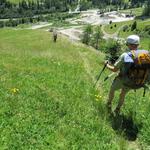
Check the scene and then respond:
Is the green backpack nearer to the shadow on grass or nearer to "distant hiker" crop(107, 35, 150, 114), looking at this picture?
Result: "distant hiker" crop(107, 35, 150, 114)

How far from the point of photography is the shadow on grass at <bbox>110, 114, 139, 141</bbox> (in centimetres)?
1282

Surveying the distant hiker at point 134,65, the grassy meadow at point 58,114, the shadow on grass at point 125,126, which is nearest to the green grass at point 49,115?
the grassy meadow at point 58,114

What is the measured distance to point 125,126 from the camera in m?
13.5

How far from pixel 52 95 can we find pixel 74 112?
1.94 meters

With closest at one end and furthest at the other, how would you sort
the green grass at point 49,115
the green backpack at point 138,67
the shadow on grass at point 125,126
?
the green grass at point 49,115 → the green backpack at point 138,67 → the shadow on grass at point 125,126

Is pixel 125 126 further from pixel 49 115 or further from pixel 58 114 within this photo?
pixel 49 115

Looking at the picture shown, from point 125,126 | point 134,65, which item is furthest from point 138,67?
point 125,126

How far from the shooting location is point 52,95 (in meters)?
15.3

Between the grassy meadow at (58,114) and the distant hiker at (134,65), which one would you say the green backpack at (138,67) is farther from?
the grassy meadow at (58,114)

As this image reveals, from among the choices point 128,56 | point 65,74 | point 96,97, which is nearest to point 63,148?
point 128,56

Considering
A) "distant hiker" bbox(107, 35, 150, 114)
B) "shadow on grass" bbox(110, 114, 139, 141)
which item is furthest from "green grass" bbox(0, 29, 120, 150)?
"distant hiker" bbox(107, 35, 150, 114)

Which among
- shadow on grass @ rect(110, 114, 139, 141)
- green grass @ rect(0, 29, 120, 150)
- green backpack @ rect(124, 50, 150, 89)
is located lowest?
shadow on grass @ rect(110, 114, 139, 141)

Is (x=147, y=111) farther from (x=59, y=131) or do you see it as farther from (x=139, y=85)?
(x=59, y=131)

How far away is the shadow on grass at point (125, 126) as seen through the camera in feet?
42.1
